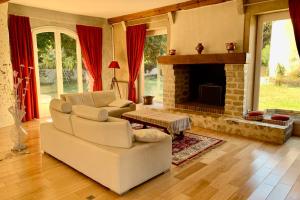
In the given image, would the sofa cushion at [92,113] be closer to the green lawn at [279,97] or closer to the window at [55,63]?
the window at [55,63]

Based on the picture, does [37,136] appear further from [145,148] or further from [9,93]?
[145,148]

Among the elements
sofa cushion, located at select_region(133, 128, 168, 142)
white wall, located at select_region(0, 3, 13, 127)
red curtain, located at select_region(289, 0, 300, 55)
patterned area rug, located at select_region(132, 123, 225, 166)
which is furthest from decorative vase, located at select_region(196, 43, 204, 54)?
white wall, located at select_region(0, 3, 13, 127)

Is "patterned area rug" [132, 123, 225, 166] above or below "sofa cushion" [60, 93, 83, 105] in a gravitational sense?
below

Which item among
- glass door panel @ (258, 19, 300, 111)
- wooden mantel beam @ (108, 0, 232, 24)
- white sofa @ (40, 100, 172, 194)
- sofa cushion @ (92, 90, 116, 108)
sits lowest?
white sofa @ (40, 100, 172, 194)

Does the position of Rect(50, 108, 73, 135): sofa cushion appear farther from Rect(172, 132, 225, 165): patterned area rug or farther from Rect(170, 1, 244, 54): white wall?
Rect(170, 1, 244, 54): white wall

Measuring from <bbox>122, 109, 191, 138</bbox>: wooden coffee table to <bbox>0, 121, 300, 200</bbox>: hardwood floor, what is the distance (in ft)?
2.10

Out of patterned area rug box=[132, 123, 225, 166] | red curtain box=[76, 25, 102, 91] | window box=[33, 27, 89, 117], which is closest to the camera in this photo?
patterned area rug box=[132, 123, 225, 166]

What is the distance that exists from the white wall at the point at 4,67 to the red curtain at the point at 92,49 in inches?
74.0

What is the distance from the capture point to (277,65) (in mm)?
4586

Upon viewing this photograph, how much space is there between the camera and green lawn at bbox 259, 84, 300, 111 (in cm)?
442

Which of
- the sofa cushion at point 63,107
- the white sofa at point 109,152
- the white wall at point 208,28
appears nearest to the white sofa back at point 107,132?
the white sofa at point 109,152

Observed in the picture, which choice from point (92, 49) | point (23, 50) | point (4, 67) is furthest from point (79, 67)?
point (4, 67)

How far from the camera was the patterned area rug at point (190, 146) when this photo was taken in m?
3.33

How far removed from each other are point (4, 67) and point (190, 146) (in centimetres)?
412
